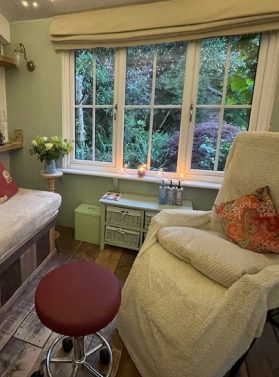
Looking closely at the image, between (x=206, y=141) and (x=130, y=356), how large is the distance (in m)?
1.74

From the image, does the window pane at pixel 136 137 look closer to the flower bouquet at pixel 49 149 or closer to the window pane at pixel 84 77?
the window pane at pixel 84 77

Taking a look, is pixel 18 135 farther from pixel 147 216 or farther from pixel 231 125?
pixel 231 125

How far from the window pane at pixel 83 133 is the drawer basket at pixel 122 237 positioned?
84 cm

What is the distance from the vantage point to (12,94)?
7.87 ft

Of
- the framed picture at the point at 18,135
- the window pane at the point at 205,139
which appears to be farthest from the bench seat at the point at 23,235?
the window pane at the point at 205,139

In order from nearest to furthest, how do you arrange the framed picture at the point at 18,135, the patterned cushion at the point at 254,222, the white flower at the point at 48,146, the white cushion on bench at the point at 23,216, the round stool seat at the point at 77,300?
1. the round stool seat at the point at 77,300
2. the patterned cushion at the point at 254,222
3. the white cushion on bench at the point at 23,216
4. the white flower at the point at 48,146
5. the framed picture at the point at 18,135

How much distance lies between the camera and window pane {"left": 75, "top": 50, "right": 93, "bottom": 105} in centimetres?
223

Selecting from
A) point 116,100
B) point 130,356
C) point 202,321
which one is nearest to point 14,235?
point 130,356

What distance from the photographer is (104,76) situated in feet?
7.31

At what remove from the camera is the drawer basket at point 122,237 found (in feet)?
6.77

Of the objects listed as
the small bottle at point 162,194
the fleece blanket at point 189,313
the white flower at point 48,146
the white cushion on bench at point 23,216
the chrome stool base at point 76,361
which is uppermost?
the white flower at point 48,146

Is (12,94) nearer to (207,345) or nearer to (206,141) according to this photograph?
(206,141)

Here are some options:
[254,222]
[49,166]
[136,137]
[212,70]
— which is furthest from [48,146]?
[254,222]

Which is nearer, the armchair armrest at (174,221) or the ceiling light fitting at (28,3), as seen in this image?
the armchair armrest at (174,221)
